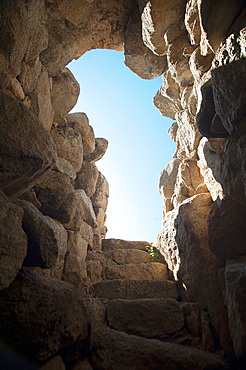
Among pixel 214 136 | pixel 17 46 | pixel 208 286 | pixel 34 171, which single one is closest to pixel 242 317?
pixel 208 286

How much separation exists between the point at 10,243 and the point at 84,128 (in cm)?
483

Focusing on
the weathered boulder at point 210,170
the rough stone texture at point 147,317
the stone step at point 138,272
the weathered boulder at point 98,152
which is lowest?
the rough stone texture at point 147,317

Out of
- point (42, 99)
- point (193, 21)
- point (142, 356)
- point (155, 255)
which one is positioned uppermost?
point (193, 21)

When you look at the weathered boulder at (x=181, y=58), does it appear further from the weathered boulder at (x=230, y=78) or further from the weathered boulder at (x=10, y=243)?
the weathered boulder at (x=10, y=243)

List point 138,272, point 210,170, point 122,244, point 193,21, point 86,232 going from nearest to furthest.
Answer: point 193,21
point 210,170
point 138,272
point 86,232
point 122,244

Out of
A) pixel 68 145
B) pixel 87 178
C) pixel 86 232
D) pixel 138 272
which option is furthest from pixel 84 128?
pixel 138 272

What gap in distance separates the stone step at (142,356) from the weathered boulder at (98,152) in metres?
5.10

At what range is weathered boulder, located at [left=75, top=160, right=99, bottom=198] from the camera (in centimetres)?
588

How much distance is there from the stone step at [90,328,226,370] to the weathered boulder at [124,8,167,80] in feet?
17.0

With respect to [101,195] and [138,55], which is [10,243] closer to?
[138,55]

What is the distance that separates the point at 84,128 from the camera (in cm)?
600

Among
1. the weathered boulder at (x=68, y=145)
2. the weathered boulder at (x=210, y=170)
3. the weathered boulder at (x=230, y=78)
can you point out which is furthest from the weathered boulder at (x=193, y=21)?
the weathered boulder at (x=68, y=145)

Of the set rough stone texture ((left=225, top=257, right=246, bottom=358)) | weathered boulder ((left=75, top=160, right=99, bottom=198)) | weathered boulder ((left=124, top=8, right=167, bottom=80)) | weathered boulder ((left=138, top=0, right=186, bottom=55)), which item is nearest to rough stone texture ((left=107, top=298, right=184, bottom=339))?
rough stone texture ((left=225, top=257, right=246, bottom=358))

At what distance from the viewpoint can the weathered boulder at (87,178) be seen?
5.88m
